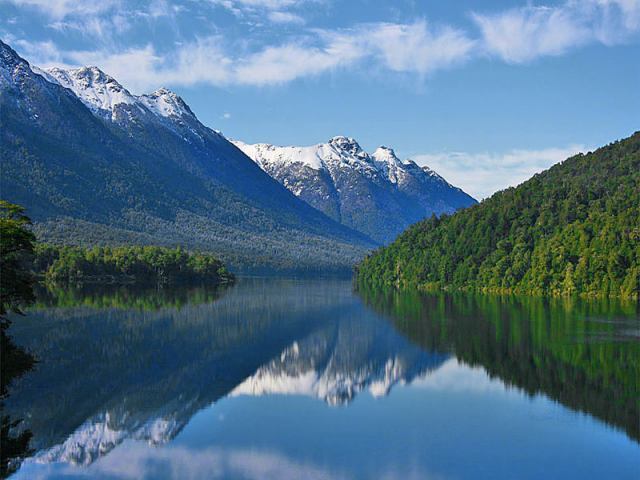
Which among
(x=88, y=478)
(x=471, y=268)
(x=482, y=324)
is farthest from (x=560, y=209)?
(x=88, y=478)

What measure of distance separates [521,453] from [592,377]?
43.9ft

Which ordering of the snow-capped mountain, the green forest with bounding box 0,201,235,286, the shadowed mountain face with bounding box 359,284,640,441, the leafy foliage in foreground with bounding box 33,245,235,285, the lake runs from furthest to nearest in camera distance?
the leafy foliage in foreground with bounding box 33,245,235,285 → the green forest with bounding box 0,201,235,286 → the snow-capped mountain → the shadowed mountain face with bounding box 359,284,640,441 → the lake

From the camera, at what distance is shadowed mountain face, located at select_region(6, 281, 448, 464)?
2680 centimetres

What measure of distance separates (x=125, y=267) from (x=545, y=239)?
93.0 metres

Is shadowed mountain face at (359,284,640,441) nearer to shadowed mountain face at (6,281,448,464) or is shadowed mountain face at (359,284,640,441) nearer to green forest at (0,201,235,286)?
shadowed mountain face at (6,281,448,464)

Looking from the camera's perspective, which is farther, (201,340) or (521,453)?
(201,340)

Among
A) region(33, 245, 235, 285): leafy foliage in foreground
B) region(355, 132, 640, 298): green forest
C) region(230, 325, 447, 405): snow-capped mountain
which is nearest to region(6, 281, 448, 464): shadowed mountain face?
region(230, 325, 447, 405): snow-capped mountain

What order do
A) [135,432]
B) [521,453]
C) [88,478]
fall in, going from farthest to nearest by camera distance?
1. [135,432]
2. [521,453]
3. [88,478]

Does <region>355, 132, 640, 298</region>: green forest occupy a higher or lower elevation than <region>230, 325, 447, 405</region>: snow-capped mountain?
higher

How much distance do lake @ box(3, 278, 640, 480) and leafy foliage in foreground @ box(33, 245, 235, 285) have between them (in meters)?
88.2

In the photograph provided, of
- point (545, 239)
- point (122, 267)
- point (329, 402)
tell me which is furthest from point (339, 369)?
point (122, 267)

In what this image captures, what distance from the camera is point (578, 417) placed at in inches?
1103

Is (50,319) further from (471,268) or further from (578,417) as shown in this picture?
(471,268)

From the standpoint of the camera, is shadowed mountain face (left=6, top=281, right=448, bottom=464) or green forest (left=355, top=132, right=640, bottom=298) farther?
green forest (left=355, top=132, right=640, bottom=298)
